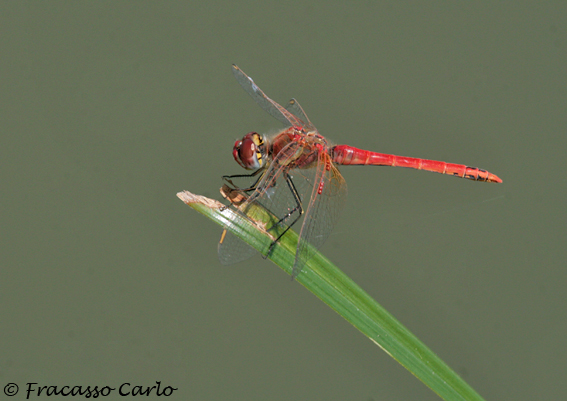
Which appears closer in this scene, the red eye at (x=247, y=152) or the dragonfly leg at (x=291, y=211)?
the dragonfly leg at (x=291, y=211)

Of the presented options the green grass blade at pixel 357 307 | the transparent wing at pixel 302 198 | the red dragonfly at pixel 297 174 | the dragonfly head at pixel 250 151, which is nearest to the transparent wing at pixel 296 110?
the red dragonfly at pixel 297 174

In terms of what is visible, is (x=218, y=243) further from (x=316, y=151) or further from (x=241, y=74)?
(x=241, y=74)

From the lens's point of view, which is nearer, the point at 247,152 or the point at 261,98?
the point at 247,152

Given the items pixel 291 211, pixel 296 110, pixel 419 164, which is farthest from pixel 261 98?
pixel 419 164

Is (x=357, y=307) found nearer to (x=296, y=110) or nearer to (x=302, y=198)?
(x=302, y=198)

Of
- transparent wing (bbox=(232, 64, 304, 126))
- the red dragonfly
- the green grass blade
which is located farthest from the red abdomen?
the green grass blade

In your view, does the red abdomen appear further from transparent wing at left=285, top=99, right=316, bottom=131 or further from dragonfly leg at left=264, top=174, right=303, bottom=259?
dragonfly leg at left=264, top=174, right=303, bottom=259

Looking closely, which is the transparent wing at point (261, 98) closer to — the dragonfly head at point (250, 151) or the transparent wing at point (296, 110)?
the transparent wing at point (296, 110)
